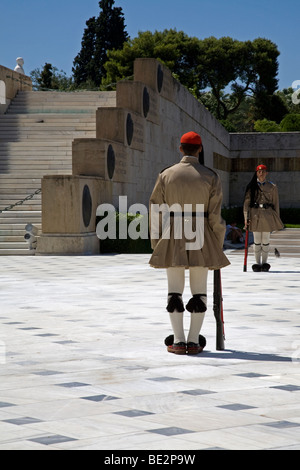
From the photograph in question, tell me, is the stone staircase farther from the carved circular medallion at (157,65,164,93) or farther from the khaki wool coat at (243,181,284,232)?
the khaki wool coat at (243,181,284,232)

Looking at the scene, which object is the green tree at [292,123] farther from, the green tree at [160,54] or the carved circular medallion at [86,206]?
the carved circular medallion at [86,206]

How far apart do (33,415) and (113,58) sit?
65.1 meters

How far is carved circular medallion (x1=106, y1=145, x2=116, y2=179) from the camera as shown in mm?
21266

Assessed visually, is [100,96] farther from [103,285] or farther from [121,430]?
[121,430]

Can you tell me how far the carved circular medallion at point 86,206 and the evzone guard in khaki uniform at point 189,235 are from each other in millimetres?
12147

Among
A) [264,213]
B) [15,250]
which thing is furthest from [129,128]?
[264,213]

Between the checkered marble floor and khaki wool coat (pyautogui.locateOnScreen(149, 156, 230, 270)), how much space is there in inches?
31.1

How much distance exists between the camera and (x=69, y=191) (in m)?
18.9

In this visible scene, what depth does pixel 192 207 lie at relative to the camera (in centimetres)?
708

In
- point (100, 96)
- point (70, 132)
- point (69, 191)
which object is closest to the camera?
point (69, 191)

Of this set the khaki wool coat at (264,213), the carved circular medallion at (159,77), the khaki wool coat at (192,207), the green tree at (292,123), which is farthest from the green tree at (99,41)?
the khaki wool coat at (192,207)

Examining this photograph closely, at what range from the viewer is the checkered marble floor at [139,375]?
14.9 ft
